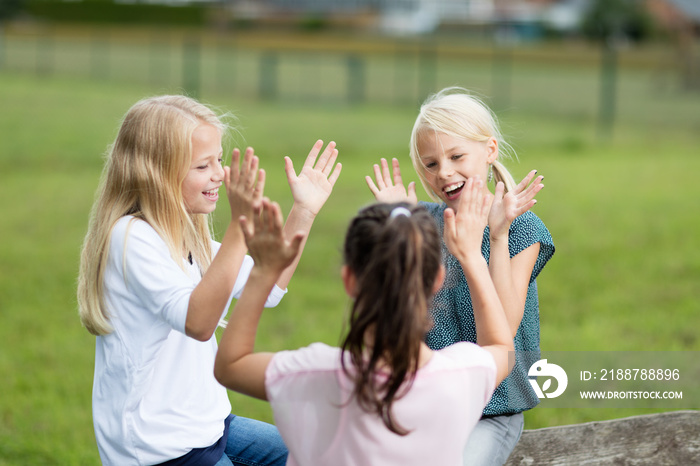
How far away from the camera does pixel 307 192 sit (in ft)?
7.75

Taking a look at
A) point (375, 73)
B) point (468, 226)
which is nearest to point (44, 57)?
point (375, 73)

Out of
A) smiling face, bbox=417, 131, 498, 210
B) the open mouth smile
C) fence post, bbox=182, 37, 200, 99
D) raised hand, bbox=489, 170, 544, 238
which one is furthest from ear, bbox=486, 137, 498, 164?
fence post, bbox=182, 37, 200, 99

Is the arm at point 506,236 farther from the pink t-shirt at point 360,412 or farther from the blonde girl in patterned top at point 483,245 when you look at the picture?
the pink t-shirt at point 360,412

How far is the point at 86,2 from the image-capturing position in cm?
6325

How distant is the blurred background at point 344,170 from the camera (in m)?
5.44

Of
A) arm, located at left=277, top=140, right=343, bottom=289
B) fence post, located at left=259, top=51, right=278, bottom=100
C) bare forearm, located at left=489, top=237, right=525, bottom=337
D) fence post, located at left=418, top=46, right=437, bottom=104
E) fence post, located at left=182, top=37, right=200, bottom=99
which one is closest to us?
bare forearm, located at left=489, top=237, right=525, bottom=337

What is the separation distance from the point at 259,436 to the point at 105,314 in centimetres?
61

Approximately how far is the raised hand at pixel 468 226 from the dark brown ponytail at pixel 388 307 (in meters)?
0.29

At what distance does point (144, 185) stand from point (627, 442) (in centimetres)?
179

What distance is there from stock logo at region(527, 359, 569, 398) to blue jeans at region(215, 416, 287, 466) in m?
0.79

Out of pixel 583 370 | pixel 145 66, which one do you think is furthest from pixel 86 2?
pixel 583 370

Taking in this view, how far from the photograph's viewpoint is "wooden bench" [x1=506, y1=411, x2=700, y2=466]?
Answer: 273 cm

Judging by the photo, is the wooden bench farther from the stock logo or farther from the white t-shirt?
the white t-shirt

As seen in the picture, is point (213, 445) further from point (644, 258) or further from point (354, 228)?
point (644, 258)
